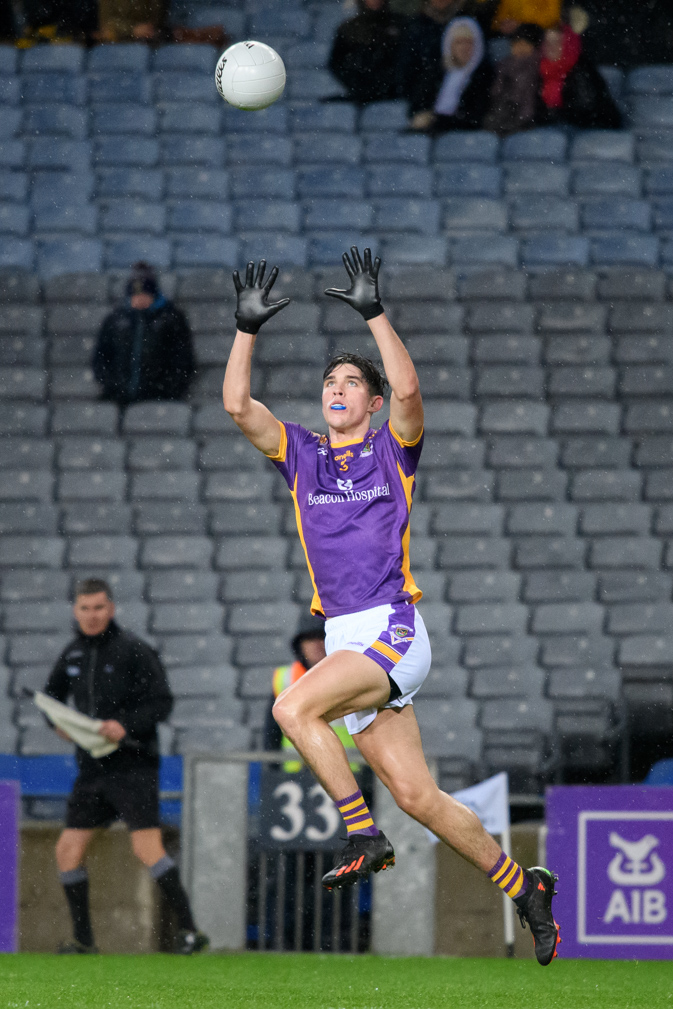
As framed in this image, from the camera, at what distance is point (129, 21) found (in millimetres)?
12453

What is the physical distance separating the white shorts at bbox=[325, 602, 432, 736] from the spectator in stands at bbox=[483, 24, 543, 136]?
851 cm

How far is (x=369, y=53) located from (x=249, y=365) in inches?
335

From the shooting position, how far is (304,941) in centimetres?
691

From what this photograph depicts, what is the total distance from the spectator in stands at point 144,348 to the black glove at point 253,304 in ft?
19.7

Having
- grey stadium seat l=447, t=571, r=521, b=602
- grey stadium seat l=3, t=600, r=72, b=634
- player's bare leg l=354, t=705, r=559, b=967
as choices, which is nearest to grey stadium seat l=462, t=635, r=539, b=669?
grey stadium seat l=447, t=571, r=521, b=602

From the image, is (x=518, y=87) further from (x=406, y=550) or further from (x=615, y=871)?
(x=406, y=550)

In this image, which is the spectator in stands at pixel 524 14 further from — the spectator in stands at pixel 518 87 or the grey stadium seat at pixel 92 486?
the grey stadium seat at pixel 92 486

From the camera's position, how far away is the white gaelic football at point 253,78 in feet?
20.3

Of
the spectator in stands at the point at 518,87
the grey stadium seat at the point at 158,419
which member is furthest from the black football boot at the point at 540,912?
the spectator in stands at the point at 518,87

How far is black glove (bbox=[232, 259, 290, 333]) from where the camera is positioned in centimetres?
440

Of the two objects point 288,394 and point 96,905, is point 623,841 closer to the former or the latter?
point 96,905

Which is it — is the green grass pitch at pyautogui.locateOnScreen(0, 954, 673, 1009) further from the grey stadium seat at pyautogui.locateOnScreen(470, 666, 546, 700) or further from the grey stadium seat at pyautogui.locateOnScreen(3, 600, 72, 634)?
the grey stadium seat at pyautogui.locateOnScreen(3, 600, 72, 634)

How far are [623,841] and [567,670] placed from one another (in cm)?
281

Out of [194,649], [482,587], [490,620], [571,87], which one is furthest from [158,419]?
[571,87]
